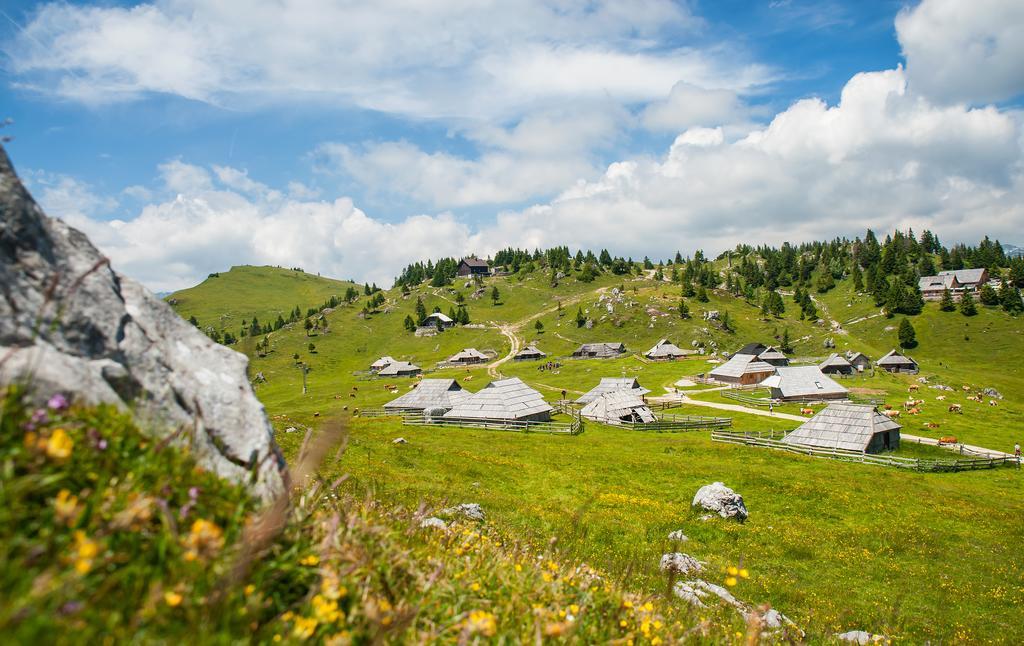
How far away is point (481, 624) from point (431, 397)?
230 feet

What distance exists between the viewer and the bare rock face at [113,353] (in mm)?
3928

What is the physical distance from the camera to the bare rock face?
12.9 feet

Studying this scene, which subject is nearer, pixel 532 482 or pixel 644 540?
pixel 644 540

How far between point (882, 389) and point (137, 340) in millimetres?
98237

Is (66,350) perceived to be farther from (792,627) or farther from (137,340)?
(792,627)

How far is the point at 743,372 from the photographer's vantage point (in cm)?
9412

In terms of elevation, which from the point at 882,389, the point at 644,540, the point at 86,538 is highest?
the point at 86,538

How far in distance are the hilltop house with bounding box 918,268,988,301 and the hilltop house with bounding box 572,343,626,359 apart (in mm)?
112233

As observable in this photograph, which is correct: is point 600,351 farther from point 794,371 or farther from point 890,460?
point 890,460

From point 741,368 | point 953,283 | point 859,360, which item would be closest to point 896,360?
point 859,360

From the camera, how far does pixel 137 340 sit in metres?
5.34

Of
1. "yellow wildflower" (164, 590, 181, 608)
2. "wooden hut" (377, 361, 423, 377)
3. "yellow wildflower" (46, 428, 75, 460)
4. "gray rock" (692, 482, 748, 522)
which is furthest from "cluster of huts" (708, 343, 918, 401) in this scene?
"yellow wildflower" (46, 428, 75, 460)

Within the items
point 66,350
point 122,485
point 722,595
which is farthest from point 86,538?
point 722,595

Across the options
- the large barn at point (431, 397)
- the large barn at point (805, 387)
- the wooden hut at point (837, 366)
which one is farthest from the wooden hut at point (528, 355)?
the large barn at point (805, 387)
